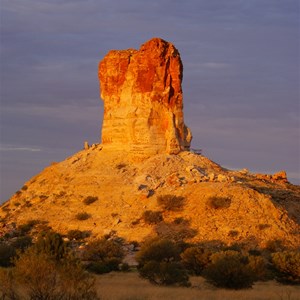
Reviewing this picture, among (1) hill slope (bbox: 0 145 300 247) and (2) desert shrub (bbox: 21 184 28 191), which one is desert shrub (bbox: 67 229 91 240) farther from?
(2) desert shrub (bbox: 21 184 28 191)

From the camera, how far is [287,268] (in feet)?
117

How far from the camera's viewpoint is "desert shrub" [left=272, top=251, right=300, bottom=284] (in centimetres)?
3522

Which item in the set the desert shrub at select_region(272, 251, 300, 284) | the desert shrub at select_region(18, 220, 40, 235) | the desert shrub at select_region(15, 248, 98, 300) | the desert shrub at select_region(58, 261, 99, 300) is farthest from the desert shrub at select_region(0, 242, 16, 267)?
the desert shrub at select_region(58, 261, 99, 300)

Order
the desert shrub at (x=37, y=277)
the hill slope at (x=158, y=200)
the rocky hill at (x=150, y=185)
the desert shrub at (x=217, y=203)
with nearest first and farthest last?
the desert shrub at (x=37, y=277) → the hill slope at (x=158, y=200) → the rocky hill at (x=150, y=185) → the desert shrub at (x=217, y=203)

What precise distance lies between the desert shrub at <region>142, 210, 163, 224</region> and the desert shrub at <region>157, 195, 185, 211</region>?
89 centimetres

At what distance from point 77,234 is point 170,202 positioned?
7663 millimetres

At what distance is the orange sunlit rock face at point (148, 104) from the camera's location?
201 ft

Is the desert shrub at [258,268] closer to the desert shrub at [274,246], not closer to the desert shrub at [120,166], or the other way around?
the desert shrub at [274,246]

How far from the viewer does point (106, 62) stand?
65438 mm

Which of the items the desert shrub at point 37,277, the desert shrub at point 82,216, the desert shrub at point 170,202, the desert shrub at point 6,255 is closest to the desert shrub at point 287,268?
the desert shrub at point 6,255

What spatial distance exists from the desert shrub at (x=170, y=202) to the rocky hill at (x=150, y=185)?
0.05 meters

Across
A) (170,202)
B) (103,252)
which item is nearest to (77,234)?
(103,252)

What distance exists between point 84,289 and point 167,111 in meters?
42.4

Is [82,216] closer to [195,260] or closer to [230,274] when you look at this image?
[195,260]
